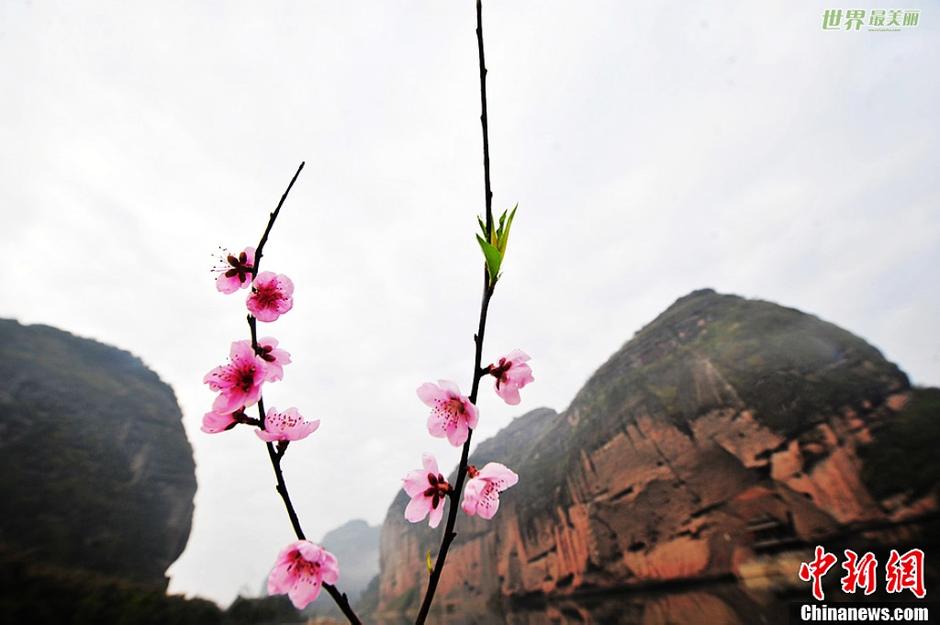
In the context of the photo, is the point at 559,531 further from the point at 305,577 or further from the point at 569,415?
the point at 305,577

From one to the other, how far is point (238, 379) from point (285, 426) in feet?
0.49

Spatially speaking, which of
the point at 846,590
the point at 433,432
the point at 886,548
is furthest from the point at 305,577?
the point at 886,548

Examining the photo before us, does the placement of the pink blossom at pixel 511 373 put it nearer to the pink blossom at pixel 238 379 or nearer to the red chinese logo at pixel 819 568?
the pink blossom at pixel 238 379

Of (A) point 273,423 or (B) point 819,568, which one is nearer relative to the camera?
(A) point 273,423

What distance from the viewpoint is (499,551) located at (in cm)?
2466

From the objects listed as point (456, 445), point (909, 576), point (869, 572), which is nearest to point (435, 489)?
point (456, 445)

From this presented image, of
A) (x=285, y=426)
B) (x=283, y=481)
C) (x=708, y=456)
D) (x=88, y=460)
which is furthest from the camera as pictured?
(x=88, y=460)

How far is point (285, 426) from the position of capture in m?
0.84

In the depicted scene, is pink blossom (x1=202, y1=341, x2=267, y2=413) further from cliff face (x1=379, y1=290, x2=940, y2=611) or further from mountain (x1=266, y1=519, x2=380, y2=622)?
mountain (x1=266, y1=519, x2=380, y2=622)

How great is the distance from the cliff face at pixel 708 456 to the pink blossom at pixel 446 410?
13.0 m

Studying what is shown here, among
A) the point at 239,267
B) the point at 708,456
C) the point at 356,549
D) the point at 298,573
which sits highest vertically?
the point at 239,267

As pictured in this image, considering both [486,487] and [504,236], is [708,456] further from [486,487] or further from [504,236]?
[504,236]

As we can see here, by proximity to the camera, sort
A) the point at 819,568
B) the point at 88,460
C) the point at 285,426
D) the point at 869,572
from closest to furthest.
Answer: the point at 285,426, the point at 819,568, the point at 869,572, the point at 88,460

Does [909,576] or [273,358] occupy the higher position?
[273,358]
